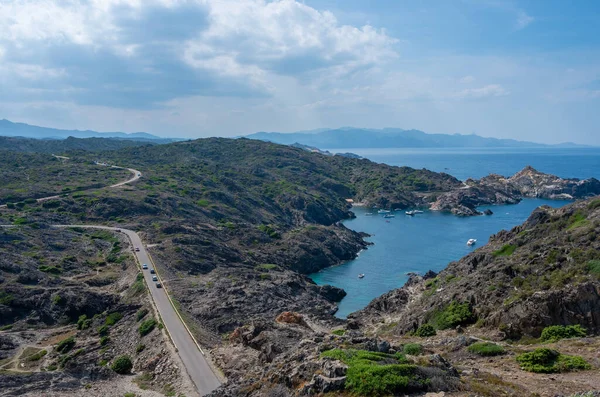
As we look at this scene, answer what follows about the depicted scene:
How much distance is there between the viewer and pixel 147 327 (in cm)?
3762

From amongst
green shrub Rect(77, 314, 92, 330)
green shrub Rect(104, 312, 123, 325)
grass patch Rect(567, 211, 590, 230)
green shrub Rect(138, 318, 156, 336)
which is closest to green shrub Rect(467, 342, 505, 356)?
grass patch Rect(567, 211, 590, 230)

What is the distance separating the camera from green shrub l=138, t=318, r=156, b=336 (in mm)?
37312

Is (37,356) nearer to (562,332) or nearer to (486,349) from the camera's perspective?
(486,349)

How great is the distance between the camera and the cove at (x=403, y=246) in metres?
75.8

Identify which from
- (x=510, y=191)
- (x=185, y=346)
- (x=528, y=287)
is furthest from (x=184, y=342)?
(x=510, y=191)

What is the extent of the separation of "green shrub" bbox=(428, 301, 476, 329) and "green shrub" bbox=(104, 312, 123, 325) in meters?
29.9

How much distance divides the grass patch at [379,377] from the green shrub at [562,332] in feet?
39.8

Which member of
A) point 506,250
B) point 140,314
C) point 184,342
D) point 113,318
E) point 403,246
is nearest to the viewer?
point 184,342

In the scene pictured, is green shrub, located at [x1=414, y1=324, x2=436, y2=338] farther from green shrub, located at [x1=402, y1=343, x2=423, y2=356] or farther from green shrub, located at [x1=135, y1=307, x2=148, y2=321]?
green shrub, located at [x1=135, y1=307, x2=148, y2=321]

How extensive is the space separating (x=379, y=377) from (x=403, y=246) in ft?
292

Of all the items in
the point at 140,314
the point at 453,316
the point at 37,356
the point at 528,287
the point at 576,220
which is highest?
the point at 576,220

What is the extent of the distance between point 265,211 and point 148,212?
38250 mm

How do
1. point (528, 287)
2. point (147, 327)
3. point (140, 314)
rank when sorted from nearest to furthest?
point (528, 287) → point (147, 327) → point (140, 314)

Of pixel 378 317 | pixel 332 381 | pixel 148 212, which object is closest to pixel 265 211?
pixel 148 212
